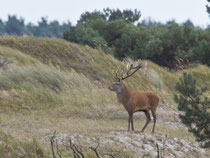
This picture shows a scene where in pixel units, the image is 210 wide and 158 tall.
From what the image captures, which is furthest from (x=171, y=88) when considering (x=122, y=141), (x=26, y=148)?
(x=26, y=148)

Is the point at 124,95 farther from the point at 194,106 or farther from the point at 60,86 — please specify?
the point at 60,86

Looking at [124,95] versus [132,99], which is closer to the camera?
[132,99]

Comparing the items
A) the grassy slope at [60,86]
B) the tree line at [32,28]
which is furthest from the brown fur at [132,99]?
the tree line at [32,28]

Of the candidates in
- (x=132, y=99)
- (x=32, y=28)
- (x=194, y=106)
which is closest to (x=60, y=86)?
(x=132, y=99)

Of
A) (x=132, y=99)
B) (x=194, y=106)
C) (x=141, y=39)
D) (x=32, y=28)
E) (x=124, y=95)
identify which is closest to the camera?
(x=194, y=106)

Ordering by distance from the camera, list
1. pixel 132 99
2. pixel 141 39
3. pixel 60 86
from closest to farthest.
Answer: pixel 132 99 < pixel 60 86 < pixel 141 39

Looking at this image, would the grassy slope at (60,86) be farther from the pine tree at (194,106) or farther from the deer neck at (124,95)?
the pine tree at (194,106)

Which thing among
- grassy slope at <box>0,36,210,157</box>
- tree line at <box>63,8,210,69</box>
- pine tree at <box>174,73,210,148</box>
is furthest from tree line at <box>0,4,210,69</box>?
pine tree at <box>174,73,210,148</box>

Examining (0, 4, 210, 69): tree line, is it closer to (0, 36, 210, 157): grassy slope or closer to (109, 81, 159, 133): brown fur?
(0, 36, 210, 157): grassy slope

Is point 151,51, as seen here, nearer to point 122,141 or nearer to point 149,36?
point 149,36

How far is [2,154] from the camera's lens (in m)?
10.4

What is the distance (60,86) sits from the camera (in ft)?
65.8

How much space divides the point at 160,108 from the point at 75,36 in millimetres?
14693

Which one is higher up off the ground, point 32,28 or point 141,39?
point 32,28
